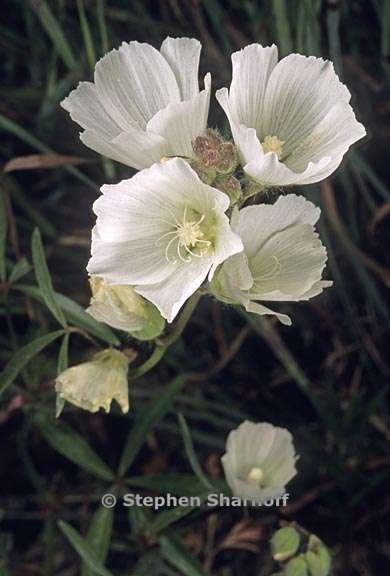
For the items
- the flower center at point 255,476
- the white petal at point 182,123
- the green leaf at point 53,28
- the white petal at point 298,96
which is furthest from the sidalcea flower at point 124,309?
the green leaf at point 53,28

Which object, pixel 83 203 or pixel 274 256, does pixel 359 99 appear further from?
pixel 274 256

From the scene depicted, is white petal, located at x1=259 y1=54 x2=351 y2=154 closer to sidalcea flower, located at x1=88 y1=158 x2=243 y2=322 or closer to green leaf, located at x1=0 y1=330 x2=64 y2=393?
sidalcea flower, located at x1=88 y1=158 x2=243 y2=322

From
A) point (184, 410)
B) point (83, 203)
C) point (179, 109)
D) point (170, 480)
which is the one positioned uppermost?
point (179, 109)

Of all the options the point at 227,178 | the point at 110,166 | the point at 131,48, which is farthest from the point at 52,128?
the point at 227,178

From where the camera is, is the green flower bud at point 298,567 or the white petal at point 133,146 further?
the green flower bud at point 298,567

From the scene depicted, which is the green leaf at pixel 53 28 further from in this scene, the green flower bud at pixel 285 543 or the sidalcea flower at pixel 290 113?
the green flower bud at pixel 285 543

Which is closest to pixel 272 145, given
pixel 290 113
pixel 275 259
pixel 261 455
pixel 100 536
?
pixel 290 113

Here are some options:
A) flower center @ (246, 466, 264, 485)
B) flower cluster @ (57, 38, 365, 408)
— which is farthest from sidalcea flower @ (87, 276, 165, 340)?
flower center @ (246, 466, 264, 485)
